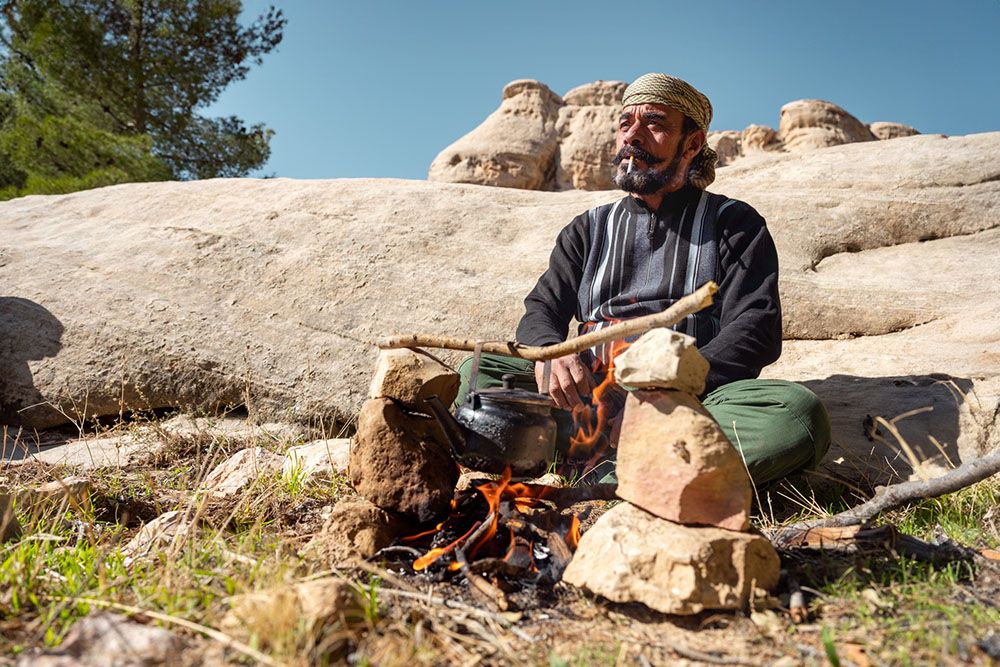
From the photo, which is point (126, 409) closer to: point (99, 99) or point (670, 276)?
point (670, 276)

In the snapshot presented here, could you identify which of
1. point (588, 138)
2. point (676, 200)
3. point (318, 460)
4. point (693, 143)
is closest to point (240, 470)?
point (318, 460)

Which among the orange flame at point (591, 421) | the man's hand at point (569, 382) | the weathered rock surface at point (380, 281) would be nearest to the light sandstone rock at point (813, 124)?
the weathered rock surface at point (380, 281)

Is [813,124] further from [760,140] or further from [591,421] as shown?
[591,421]

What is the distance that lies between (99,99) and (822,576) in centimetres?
1574

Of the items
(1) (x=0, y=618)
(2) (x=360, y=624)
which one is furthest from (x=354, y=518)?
(1) (x=0, y=618)

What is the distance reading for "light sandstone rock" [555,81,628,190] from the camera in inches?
771

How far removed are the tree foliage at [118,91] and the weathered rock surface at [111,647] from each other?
11.4m

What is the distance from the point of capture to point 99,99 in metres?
13.3

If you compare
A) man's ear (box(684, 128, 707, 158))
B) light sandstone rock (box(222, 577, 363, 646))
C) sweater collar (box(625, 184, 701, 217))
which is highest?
man's ear (box(684, 128, 707, 158))

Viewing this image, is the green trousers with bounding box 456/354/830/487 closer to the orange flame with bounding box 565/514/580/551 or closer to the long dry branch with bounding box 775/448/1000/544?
the long dry branch with bounding box 775/448/1000/544

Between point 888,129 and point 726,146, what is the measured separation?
654 centimetres

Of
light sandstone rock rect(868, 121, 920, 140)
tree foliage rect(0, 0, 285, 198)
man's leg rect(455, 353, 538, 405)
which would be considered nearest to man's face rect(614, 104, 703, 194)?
man's leg rect(455, 353, 538, 405)

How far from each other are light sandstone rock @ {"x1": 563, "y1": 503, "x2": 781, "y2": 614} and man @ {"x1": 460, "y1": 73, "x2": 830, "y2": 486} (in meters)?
1.00

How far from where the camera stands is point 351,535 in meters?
2.03
